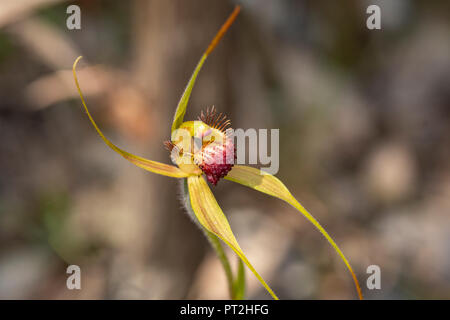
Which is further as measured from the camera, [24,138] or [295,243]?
[24,138]

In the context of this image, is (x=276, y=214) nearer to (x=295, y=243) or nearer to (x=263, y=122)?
(x=295, y=243)

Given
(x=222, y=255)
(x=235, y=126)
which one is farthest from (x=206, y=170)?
(x=235, y=126)

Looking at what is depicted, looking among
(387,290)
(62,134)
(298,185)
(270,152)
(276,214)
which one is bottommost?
(387,290)

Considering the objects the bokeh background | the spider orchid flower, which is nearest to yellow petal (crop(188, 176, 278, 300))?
the spider orchid flower

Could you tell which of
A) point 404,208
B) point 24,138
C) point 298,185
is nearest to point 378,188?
point 404,208

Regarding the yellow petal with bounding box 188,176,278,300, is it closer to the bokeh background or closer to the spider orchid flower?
the spider orchid flower

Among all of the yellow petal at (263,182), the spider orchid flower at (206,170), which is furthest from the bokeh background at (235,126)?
the yellow petal at (263,182)

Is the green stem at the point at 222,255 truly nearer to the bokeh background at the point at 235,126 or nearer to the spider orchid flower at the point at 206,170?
the spider orchid flower at the point at 206,170
